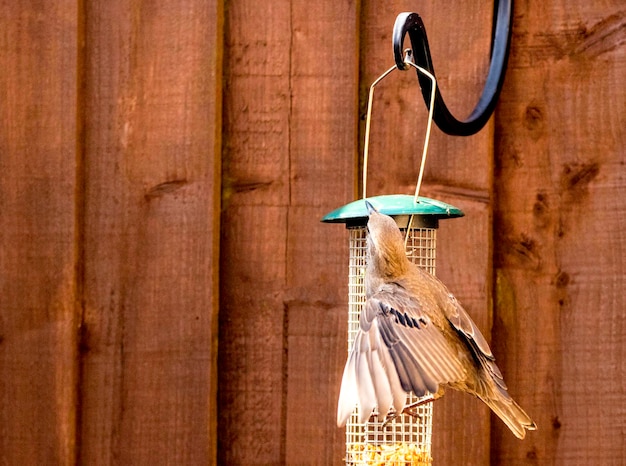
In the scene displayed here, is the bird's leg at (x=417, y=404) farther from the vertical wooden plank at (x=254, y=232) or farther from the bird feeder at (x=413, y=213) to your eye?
the vertical wooden plank at (x=254, y=232)

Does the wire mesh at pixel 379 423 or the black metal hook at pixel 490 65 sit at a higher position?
the black metal hook at pixel 490 65

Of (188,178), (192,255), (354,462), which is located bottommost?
(354,462)

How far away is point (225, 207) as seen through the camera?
3111mm

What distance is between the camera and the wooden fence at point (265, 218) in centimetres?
304

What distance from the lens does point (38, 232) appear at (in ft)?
10.0

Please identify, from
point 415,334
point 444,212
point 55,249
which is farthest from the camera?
point 55,249

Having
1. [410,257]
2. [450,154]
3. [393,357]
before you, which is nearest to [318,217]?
[410,257]

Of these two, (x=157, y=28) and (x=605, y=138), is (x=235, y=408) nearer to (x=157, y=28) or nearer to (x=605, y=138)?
(x=157, y=28)

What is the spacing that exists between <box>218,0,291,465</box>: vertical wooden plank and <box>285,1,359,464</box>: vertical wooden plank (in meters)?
0.03

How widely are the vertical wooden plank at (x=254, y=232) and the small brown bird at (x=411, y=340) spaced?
0.43 metres

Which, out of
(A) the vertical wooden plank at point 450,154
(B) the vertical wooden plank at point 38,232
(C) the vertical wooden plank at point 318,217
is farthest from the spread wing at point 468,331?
(B) the vertical wooden plank at point 38,232

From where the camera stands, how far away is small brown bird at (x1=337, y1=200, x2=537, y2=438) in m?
2.41

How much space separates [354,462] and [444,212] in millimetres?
718

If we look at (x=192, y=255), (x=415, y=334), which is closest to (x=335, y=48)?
(x=192, y=255)
